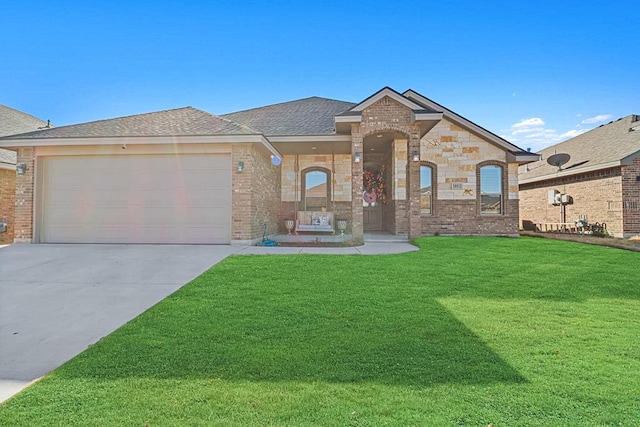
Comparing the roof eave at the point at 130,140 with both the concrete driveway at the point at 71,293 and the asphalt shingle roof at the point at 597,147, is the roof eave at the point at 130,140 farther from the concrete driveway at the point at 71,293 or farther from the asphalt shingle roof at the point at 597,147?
the asphalt shingle roof at the point at 597,147

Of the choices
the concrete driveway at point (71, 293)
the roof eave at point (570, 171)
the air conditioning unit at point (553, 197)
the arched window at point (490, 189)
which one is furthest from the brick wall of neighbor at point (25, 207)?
the air conditioning unit at point (553, 197)

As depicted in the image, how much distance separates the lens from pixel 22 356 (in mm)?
2670

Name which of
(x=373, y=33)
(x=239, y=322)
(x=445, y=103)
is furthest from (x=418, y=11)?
(x=239, y=322)

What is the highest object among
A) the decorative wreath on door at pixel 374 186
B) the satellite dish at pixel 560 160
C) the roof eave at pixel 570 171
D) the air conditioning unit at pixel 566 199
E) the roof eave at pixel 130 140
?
the satellite dish at pixel 560 160

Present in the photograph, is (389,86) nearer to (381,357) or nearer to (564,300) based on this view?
(564,300)

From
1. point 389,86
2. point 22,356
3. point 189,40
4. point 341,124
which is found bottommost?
point 22,356

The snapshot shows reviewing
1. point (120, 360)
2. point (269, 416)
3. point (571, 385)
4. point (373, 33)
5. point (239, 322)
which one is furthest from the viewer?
point (373, 33)

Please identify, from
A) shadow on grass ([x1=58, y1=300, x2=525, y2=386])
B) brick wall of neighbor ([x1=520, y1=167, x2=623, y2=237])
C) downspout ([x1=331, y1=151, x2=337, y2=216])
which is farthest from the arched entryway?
shadow on grass ([x1=58, y1=300, x2=525, y2=386])

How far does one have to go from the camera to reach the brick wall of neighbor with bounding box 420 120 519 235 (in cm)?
1181

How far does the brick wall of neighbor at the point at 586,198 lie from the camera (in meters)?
12.2

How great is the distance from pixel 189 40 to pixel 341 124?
574cm

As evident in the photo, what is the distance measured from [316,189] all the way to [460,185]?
5.48 meters

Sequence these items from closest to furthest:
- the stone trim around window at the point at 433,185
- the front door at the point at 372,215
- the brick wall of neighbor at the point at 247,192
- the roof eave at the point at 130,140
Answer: the roof eave at the point at 130,140 < the brick wall of neighbor at the point at 247,192 < the stone trim around window at the point at 433,185 < the front door at the point at 372,215

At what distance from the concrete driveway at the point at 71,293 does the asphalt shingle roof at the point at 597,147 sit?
47.5 feet
